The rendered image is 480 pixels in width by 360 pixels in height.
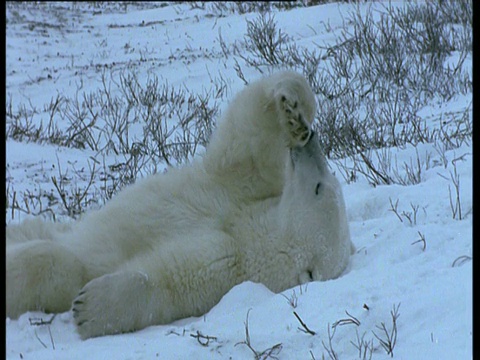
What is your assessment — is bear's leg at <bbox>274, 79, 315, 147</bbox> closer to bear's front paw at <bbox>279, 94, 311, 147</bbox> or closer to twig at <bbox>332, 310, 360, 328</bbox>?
bear's front paw at <bbox>279, 94, 311, 147</bbox>

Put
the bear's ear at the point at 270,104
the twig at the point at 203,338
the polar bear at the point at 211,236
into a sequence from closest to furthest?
1. the twig at the point at 203,338
2. the polar bear at the point at 211,236
3. the bear's ear at the point at 270,104

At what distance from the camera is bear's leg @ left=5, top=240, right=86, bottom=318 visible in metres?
3.49

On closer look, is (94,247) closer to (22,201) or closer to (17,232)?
(17,232)

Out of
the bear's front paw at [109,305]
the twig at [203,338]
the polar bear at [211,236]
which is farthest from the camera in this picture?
the polar bear at [211,236]

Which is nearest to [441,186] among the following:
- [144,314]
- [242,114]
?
[242,114]

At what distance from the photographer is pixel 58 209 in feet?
16.9

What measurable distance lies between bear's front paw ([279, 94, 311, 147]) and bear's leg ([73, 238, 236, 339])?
61 cm

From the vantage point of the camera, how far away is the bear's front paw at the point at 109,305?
329 cm

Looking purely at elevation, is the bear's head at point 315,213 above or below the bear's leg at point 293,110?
below

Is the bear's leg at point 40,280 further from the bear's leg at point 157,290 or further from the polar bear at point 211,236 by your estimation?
the bear's leg at point 157,290

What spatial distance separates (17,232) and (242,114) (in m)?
1.34

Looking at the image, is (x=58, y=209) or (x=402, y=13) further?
(x=402, y=13)

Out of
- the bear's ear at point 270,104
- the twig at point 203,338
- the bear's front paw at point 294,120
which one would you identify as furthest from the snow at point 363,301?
the bear's ear at point 270,104

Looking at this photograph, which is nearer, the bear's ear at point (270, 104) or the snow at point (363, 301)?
the snow at point (363, 301)
